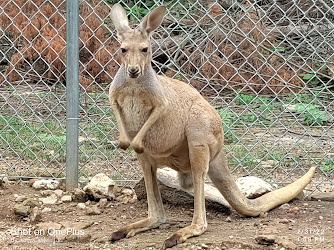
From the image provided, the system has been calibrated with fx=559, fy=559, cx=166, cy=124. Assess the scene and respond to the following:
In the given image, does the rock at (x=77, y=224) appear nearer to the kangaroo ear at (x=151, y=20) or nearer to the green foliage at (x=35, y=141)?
the green foliage at (x=35, y=141)

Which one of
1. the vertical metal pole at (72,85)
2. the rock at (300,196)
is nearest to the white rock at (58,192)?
the vertical metal pole at (72,85)

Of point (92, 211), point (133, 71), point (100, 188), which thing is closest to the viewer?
point (133, 71)

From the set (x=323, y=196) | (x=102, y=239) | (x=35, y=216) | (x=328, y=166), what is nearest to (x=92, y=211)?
(x=35, y=216)

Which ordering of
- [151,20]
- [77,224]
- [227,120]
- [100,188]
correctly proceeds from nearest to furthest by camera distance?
[151,20], [77,224], [100,188], [227,120]

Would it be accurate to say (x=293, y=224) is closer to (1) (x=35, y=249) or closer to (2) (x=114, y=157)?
(1) (x=35, y=249)

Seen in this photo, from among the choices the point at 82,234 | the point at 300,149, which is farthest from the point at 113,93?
the point at 300,149

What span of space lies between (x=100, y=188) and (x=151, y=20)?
1.35 meters

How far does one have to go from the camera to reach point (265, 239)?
298 cm

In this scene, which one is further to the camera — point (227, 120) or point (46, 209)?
point (227, 120)

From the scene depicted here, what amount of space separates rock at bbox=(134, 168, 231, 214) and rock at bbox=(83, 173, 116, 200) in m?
0.19

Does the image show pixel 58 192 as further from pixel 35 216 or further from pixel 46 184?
pixel 35 216

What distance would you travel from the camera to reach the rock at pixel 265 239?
297 centimetres

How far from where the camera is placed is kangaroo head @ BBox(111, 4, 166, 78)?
114 inches

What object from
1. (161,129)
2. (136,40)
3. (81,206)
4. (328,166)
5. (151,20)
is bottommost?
(81,206)
